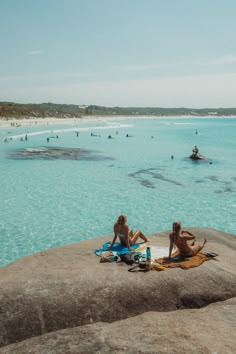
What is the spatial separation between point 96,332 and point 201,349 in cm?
213

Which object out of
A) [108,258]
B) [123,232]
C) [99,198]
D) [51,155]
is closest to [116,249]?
[123,232]

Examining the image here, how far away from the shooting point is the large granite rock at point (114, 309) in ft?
23.4

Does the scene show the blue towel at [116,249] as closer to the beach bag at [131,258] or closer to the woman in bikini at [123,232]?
the woman in bikini at [123,232]

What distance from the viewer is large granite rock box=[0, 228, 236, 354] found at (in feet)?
23.4

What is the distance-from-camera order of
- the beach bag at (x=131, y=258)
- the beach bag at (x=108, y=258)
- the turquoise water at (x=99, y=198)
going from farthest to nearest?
the turquoise water at (x=99, y=198) < the beach bag at (x=108, y=258) < the beach bag at (x=131, y=258)

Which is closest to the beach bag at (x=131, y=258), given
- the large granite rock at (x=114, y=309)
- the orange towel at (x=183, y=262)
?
the large granite rock at (x=114, y=309)

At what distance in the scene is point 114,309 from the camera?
27.3ft

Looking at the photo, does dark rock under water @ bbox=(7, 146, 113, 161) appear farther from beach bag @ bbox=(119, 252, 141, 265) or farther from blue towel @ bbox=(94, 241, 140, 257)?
beach bag @ bbox=(119, 252, 141, 265)

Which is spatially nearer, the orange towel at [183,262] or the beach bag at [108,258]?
the orange towel at [183,262]

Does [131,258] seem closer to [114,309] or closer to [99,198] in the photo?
[114,309]

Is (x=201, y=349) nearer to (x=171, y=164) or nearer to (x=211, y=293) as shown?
(x=211, y=293)

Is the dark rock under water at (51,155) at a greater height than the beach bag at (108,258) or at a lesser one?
lesser

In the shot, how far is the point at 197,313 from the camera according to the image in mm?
8398

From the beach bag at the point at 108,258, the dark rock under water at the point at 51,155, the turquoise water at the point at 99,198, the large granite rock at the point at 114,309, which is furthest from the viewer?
the dark rock under water at the point at 51,155
